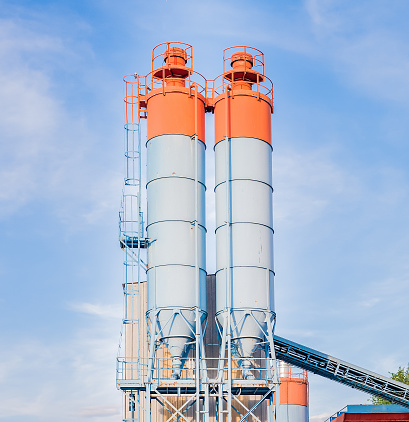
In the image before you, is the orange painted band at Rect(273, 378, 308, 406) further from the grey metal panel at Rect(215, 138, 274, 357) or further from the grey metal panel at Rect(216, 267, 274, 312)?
the grey metal panel at Rect(216, 267, 274, 312)

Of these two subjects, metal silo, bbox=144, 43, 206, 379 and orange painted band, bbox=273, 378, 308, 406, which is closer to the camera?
metal silo, bbox=144, 43, 206, 379

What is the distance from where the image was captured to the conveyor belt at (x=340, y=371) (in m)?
35.2

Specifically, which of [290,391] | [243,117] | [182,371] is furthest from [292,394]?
[243,117]

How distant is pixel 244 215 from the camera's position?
1312 inches

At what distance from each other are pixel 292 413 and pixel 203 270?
34.8ft

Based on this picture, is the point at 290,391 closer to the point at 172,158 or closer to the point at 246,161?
the point at 246,161

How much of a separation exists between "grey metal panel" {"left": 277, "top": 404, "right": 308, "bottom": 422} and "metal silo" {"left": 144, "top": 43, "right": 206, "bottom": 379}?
8.55 m

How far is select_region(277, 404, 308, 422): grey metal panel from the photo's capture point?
37781 mm

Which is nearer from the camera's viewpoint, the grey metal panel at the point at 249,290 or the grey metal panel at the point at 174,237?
the grey metal panel at the point at 174,237

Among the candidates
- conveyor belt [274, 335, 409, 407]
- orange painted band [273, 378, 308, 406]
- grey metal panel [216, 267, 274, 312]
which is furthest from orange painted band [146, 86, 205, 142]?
orange painted band [273, 378, 308, 406]

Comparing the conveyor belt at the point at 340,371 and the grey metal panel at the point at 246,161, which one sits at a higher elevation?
the grey metal panel at the point at 246,161

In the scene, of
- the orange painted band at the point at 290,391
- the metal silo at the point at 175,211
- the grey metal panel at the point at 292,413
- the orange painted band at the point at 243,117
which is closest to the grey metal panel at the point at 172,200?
the metal silo at the point at 175,211

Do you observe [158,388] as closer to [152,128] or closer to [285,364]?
[285,364]

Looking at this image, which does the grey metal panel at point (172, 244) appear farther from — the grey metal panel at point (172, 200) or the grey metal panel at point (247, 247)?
the grey metal panel at point (247, 247)
